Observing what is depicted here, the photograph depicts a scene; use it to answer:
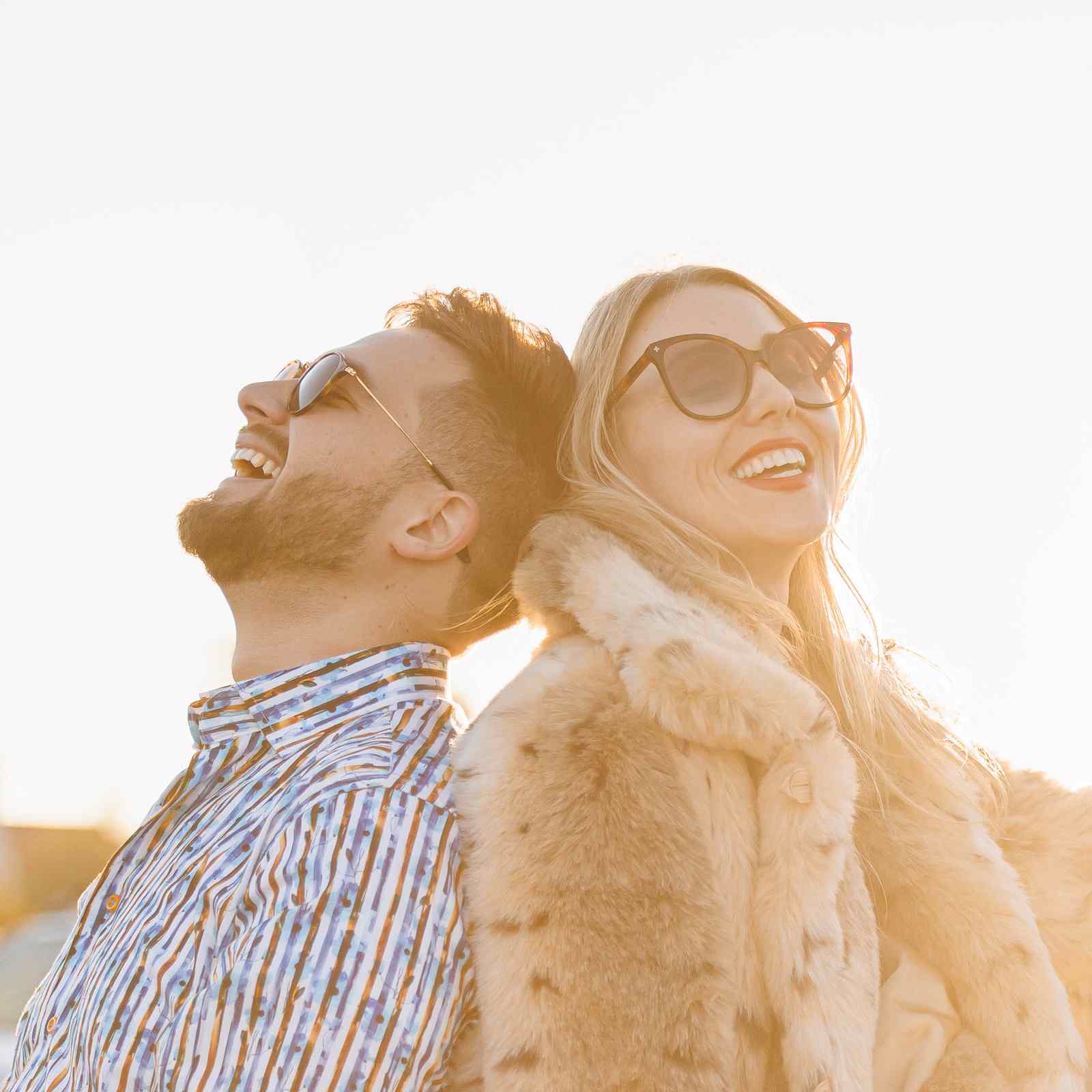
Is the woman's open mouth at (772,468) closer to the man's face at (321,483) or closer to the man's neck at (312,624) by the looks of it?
the man's face at (321,483)

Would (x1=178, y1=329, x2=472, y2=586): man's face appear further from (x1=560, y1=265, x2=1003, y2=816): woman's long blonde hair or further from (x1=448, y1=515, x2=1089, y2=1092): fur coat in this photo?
(x1=448, y1=515, x2=1089, y2=1092): fur coat

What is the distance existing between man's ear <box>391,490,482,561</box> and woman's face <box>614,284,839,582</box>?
0.51 metres

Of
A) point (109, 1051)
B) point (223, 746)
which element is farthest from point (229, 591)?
point (109, 1051)

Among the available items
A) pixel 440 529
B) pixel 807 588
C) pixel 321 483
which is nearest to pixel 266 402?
pixel 321 483

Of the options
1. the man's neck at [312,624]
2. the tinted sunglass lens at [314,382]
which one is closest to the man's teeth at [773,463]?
the man's neck at [312,624]

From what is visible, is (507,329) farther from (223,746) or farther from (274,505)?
(223,746)

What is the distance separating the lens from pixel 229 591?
3270 millimetres

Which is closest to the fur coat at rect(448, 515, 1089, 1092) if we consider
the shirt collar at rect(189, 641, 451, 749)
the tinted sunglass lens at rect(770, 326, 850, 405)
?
the shirt collar at rect(189, 641, 451, 749)

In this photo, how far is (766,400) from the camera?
10.2 feet

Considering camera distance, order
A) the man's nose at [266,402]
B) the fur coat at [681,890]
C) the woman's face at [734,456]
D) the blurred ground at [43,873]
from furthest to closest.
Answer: the blurred ground at [43,873], the man's nose at [266,402], the woman's face at [734,456], the fur coat at [681,890]

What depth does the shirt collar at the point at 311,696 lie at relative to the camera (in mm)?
2697

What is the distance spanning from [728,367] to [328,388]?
1205mm

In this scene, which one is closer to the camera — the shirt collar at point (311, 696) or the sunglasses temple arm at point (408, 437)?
the shirt collar at point (311, 696)

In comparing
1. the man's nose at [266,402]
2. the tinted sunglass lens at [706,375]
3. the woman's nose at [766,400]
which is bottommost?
the woman's nose at [766,400]
